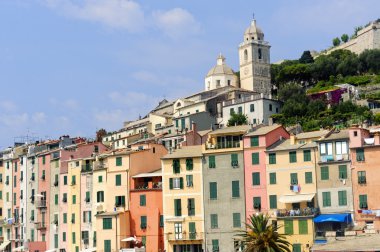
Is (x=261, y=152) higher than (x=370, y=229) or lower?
higher

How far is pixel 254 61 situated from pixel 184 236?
79564mm

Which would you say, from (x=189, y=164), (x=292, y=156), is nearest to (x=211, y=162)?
(x=189, y=164)

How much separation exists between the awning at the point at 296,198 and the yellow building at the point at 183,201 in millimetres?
8467

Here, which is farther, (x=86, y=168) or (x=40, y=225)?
(x=40, y=225)

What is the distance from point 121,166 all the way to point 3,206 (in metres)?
26.8

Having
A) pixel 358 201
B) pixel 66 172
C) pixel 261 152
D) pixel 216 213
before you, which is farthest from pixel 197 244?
pixel 66 172

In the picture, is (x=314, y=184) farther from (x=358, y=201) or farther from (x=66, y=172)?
(x=66, y=172)

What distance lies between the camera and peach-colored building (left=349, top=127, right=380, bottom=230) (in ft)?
198

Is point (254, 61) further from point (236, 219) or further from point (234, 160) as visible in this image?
point (236, 219)

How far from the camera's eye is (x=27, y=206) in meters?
88.7

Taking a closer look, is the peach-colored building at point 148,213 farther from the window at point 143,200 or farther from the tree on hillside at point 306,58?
the tree on hillside at point 306,58

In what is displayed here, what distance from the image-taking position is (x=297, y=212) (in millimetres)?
62906

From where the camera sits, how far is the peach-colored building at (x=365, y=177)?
60219mm

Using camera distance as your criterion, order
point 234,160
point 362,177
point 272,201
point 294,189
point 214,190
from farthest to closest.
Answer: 1. point 214,190
2. point 234,160
3. point 272,201
4. point 294,189
5. point 362,177
